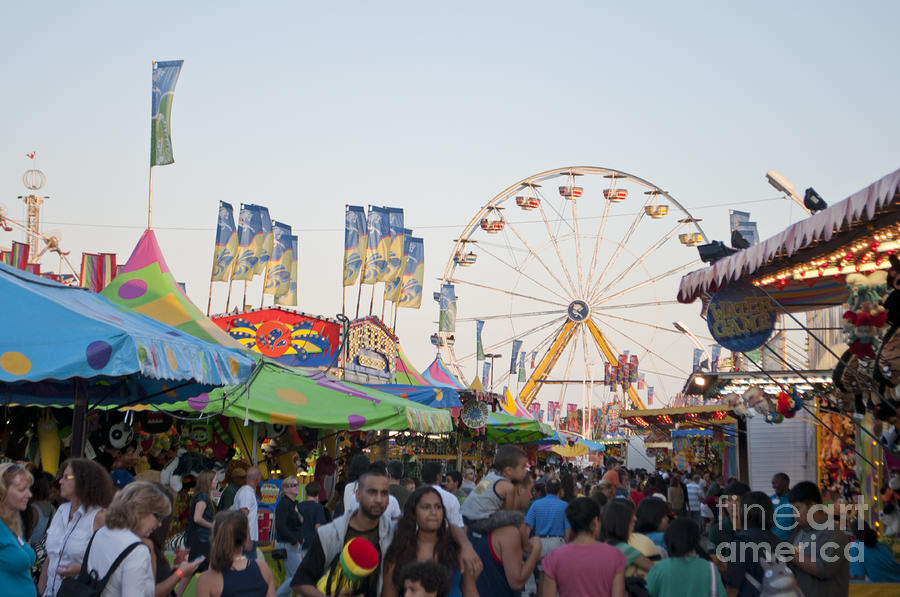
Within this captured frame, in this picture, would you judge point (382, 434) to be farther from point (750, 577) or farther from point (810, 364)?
point (750, 577)

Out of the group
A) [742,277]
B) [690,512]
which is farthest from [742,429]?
[742,277]

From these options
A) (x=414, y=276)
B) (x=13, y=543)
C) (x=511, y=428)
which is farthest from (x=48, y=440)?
(x=511, y=428)

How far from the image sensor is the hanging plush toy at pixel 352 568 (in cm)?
407

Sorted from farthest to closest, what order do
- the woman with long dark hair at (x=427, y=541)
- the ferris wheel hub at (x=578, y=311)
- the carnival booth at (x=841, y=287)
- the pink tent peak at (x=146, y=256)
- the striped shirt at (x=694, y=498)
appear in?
1. the ferris wheel hub at (x=578, y=311)
2. the striped shirt at (x=694, y=498)
3. the pink tent peak at (x=146, y=256)
4. the carnival booth at (x=841, y=287)
5. the woman with long dark hair at (x=427, y=541)

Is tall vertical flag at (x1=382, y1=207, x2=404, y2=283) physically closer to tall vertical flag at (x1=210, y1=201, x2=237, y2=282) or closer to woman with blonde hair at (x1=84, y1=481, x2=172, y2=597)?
tall vertical flag at (x1=210, y1=201, x2=237, y2=282)

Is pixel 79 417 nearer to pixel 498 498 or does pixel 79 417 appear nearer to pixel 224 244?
pixel 498 498

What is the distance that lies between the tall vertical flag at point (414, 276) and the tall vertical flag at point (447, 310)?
10536 millimetres

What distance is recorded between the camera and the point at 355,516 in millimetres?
4402

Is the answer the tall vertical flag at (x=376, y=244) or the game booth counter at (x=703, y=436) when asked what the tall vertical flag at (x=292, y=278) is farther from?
the game booth counter at (x=703, y=436)

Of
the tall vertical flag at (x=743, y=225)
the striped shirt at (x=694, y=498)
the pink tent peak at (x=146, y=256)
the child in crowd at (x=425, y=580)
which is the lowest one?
the striped shirt at (x=694, y=498)

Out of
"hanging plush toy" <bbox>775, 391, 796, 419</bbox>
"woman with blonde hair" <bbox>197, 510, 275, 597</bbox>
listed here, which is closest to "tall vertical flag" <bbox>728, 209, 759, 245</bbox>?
"hanging plush toy" <bbox>775, 391, 796, 419</bbox>

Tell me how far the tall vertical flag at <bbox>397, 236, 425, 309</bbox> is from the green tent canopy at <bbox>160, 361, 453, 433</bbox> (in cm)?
928

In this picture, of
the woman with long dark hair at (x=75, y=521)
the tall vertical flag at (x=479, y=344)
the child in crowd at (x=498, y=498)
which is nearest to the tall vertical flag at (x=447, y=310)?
the tall vertical flag at (x=479, y=344)

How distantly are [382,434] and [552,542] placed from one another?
40.3 ft
